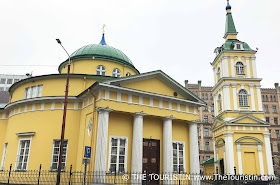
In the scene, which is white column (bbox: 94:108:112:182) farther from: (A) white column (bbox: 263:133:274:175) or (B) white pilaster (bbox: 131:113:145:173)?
(A) white column (bbox: 263:133:274:175)

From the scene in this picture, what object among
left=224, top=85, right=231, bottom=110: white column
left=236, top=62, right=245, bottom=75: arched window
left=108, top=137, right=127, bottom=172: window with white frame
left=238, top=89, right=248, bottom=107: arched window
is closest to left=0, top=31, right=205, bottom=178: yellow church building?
left=108, top=137, right=127, bottom=172: window with white frame

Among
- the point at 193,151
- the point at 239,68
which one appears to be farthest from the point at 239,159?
the point at 193,151

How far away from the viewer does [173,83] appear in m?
19.0

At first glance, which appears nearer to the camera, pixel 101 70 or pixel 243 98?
pixel 101 70

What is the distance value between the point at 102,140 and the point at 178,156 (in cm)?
663

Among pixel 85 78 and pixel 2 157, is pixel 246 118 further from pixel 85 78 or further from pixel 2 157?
pixel 2 157

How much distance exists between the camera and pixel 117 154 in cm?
1602

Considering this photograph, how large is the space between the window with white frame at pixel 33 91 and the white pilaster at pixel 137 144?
331 inches

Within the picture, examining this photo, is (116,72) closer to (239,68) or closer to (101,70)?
(101,70)

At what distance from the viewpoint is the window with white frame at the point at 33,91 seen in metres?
19.7

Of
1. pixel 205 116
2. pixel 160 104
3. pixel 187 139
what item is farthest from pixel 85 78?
pixel 205 116

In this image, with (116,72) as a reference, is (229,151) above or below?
A: below

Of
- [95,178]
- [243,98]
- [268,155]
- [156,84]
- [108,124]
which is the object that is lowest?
[95,178]

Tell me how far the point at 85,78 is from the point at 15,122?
659 cm
